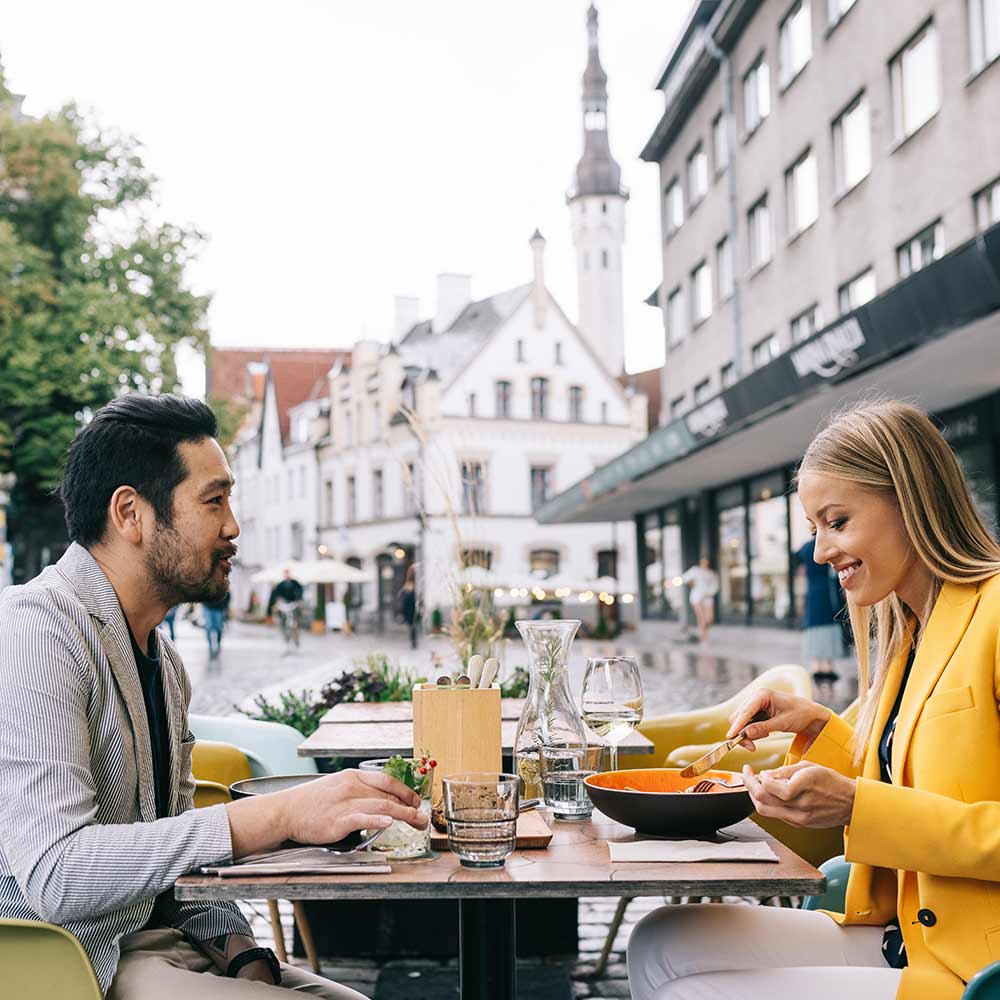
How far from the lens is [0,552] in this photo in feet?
67.8

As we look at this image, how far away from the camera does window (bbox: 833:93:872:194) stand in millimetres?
18594

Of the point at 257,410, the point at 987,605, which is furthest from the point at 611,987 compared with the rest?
the point at 257,410

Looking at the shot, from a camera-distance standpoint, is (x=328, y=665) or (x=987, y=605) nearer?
(x=987, y=605)

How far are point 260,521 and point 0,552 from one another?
141ft

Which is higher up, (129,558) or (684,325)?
(684,325)

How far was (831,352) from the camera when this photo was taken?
11367 millimetres

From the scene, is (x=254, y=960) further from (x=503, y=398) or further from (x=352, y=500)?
(x=352, y=500)

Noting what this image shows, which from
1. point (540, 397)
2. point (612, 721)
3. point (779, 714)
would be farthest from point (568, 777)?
point (540, 397)

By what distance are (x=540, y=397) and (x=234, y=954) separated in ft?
146

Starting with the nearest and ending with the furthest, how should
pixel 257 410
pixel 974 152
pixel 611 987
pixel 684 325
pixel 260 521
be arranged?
pixel 611 987, pixel 974 152, pixel 684 325, pixel 260 521, pixel 257 410

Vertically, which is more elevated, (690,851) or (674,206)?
(674,206)

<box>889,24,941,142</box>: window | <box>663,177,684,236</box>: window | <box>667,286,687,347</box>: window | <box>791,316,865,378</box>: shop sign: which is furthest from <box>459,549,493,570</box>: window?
<box>663,177,684,236</box>: window

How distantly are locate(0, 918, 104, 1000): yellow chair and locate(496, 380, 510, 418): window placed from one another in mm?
44189

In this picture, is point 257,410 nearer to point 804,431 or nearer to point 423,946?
point 804,431
